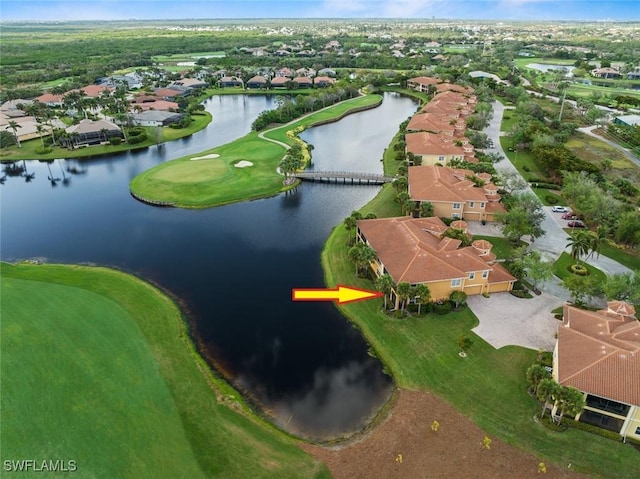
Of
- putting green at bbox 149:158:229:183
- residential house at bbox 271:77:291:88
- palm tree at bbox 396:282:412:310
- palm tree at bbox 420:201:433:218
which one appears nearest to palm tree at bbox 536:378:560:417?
palm tree at bbox 396:282:412:310

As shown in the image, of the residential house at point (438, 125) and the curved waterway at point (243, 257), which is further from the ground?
the residential house at point (438, 125)

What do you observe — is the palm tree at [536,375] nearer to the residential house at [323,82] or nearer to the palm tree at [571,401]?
the palm tree at [571,401]

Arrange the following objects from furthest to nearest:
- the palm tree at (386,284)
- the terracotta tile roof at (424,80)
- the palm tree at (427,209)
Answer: the terracotta tile roof at (424,80) < the palm tree at (427,209) < the palm tree at (386,284)

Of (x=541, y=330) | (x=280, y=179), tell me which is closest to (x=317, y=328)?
(x=541, y=330)

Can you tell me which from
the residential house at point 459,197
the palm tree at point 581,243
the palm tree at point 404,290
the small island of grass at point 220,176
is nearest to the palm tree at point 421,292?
the palm tree at point 404,290

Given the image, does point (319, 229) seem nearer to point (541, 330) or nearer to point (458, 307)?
point (458, 307)
